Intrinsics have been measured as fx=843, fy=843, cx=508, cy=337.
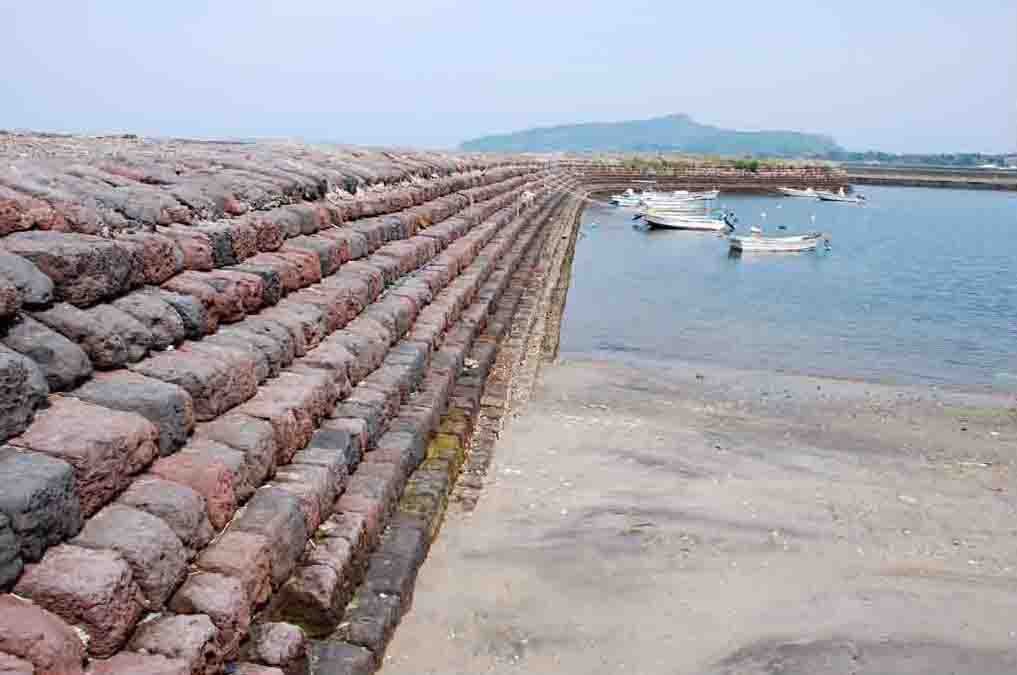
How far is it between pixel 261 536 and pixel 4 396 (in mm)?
860

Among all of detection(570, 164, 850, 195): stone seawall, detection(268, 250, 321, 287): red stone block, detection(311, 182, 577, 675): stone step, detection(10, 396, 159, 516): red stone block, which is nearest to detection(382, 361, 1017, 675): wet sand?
detection(311, 182, 577, 675): stone step

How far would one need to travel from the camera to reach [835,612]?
415 cm

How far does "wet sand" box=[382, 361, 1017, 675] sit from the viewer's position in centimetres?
372

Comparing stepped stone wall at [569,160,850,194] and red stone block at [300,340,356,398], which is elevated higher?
stepped stone wall at [569,160,850,194]

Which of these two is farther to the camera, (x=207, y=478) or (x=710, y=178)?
(x=710, y=178)

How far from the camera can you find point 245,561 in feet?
8.16

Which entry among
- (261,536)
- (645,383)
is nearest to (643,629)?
(261,536)

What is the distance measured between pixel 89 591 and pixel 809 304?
21699 mm

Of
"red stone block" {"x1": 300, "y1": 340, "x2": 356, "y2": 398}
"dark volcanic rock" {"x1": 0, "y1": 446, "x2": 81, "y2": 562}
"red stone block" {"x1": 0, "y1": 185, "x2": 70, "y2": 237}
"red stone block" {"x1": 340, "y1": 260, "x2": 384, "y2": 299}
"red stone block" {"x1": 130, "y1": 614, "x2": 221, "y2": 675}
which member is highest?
"red stone block" {"x1": 0, "y1": 185, "x2": 70, "y2": 237}

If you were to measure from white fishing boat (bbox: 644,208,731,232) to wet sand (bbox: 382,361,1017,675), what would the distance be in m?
30.2

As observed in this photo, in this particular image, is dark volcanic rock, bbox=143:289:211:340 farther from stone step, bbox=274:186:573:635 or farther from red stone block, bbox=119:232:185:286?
stone step, bbox=274:186:573:635

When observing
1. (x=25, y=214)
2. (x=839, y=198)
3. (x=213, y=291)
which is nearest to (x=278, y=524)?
(x=213, y=291)

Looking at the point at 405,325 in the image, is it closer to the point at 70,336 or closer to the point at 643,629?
the point at 643,629

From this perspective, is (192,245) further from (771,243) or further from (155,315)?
(771,243)
